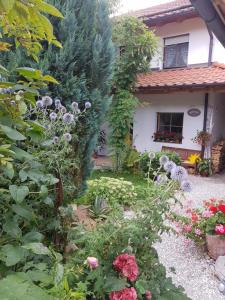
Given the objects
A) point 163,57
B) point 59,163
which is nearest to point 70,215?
point 59,163

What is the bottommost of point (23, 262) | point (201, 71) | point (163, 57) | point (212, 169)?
point (212, 169)

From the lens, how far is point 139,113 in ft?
32.9

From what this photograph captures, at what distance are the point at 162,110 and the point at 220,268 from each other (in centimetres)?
722

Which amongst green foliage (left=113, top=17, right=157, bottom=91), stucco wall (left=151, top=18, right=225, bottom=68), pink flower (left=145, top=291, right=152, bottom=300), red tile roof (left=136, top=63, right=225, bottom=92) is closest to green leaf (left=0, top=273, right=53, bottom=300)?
pink flower (left=145, top=291, right=152, bottom=300)

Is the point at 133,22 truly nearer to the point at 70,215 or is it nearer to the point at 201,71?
the point at 201,71

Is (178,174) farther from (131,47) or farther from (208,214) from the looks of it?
(131,47)

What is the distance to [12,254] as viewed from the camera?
1.03 metres

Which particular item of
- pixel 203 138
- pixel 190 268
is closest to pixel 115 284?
pixel 190 268

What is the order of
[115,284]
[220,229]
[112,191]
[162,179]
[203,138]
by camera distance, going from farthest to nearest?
[203,138] → [112,191] → [220,229] → [162,179] → [115,284]

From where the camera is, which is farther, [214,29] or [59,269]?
[214,29]

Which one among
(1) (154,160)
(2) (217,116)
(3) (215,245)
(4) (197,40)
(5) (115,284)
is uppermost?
(4) (197,40)

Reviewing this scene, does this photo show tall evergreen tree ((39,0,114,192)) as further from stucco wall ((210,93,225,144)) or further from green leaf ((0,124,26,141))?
stucco wall ((210,93,225,144))

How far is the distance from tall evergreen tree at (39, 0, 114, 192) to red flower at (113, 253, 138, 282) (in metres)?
1.49

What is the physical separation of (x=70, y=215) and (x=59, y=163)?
A: 0.36 m
